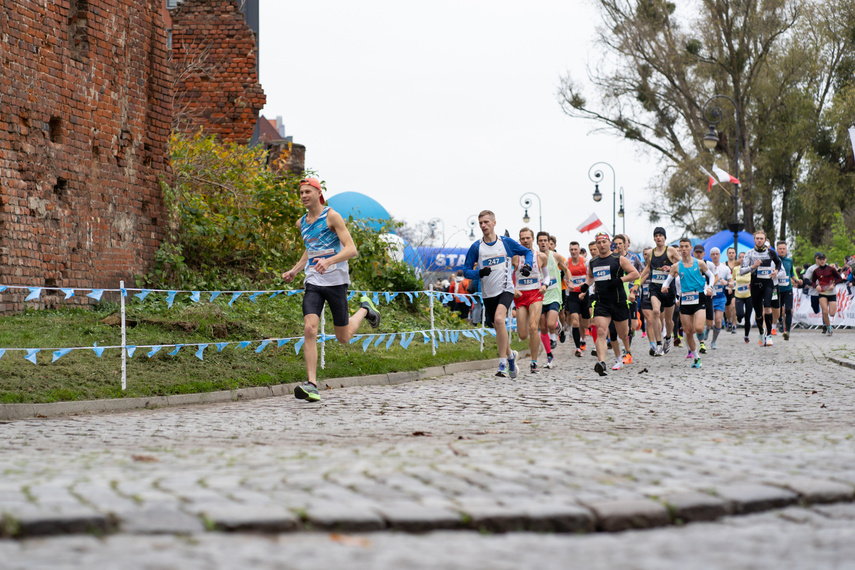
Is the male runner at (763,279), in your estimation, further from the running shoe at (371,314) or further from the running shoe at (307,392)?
the running shoe at (307,392)

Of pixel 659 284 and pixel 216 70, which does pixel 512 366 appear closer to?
pixel 659 284

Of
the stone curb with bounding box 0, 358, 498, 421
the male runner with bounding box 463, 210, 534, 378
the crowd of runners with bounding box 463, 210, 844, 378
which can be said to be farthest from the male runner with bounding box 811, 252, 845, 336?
the male runner with bounding box 463, 210, 534, 378

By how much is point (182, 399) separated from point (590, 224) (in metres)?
22.7

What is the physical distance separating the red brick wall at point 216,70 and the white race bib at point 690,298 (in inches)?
488

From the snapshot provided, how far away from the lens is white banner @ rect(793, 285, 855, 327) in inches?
1105

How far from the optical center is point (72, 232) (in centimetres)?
1538

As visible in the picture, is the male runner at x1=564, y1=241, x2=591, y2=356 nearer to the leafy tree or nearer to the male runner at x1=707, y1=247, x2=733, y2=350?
the male runner at x1=707, y1=247, x2=733, y2=350

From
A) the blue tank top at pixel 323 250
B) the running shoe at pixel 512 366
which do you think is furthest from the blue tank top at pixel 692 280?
the blue tank top at pixel 323 250

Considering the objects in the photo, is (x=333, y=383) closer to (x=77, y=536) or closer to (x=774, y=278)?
(x=77, y=536)

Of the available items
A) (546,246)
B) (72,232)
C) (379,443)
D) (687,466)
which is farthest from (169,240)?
(687,466)

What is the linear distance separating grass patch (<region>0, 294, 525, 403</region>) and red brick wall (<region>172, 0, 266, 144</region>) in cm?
888

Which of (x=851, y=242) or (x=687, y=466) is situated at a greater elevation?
(x=851, y=242)

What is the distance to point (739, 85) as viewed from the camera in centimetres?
4194

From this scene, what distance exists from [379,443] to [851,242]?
39.3m
